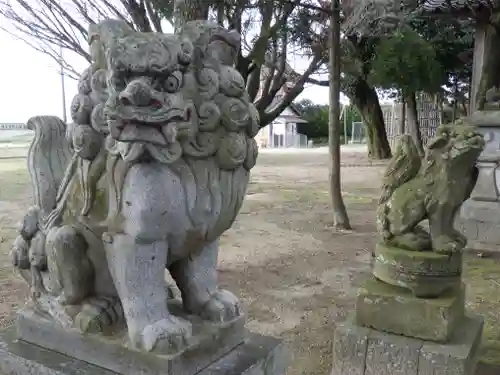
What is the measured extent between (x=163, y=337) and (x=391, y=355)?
1356 millimetres

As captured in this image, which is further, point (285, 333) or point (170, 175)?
point (285, 333)

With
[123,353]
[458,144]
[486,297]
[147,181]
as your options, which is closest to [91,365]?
[123,353]

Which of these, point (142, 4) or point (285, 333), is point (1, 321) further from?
point (142, 4)

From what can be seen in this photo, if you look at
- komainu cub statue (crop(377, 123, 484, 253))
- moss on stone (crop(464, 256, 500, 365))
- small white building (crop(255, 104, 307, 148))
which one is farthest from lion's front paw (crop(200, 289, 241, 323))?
small white building (crop(255, 104, 307, 148))

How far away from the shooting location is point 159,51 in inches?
46.1

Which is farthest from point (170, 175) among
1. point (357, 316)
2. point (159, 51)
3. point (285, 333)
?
point (285, 333)

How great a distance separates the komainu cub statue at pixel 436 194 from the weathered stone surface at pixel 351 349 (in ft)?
1.36

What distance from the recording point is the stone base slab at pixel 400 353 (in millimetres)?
2184

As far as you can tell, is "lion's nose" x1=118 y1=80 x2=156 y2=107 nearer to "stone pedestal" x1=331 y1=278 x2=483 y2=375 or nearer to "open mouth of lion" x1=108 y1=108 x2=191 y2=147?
"open mouth of lion" x1=108 y1=108 x2=191 y2=147

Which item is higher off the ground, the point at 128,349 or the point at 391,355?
the point at 128,349

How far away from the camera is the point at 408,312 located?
7.47 ft

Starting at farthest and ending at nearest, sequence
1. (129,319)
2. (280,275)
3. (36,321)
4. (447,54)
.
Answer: (447,54), (280,275), (36,321), (129,319)

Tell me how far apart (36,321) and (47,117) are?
1.76 feet

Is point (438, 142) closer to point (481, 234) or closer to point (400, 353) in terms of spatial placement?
point (400, 353)
